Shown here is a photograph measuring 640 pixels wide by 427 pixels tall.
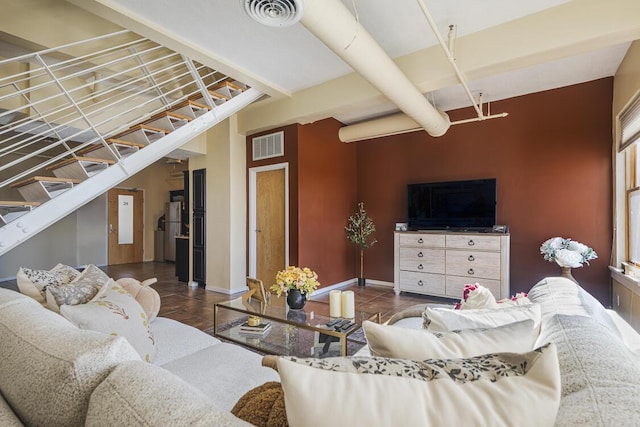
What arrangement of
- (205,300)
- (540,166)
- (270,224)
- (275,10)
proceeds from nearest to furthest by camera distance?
(275,10)
(540,166)
(205,300)
(270,224)

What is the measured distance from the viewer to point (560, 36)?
2.45 metres

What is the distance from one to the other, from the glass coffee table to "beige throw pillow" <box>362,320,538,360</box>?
1346 mm

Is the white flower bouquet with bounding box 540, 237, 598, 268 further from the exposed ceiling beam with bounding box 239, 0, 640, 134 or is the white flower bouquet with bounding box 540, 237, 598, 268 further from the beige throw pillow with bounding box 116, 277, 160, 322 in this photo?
the beige throw pillow with bounding box 116, 277, 160, 322

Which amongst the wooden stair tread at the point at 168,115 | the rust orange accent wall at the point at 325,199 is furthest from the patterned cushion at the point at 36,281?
the rust orange accent wall at the point at 325,199

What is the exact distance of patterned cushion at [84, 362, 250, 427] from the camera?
0.48m

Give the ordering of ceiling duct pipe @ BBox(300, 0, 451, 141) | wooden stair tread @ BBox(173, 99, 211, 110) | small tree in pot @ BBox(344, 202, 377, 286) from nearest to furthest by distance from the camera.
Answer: ceiling duct pipe @ BBox(300, 0, 451, 141) < wooden stair tread @ BBox(173, 99, 211, 110) < small tree in pot @ BBox(344, 202, 377, 286)

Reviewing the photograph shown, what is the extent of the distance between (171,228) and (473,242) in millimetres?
7233

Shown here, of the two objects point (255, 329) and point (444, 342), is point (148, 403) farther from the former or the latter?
point (255, 329)

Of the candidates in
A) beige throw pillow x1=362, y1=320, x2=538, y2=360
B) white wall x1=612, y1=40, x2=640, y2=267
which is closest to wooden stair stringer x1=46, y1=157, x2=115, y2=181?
beige throw pillow x1=362, y1=320, x2=538, y2=360

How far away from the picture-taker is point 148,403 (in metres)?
0.52

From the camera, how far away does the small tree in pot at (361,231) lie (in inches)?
208

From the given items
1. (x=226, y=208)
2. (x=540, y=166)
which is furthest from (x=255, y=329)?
(x=540, y=166)

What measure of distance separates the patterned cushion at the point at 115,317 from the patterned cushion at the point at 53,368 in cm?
60

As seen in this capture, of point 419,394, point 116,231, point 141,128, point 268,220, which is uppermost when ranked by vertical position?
point 141,128
